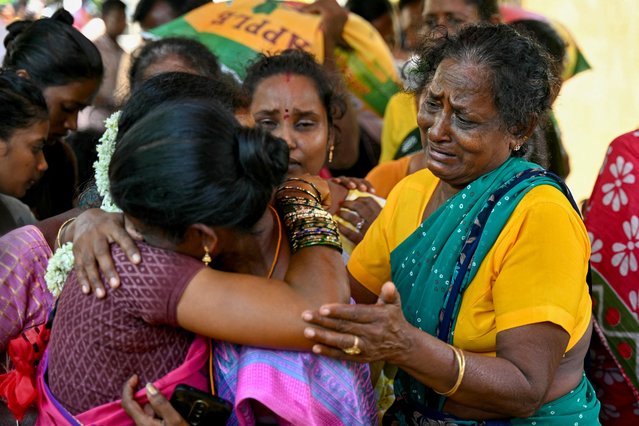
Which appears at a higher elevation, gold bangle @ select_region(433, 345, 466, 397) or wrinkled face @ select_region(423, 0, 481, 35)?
gold bangle @ select_region(433, 345, 466, 397)

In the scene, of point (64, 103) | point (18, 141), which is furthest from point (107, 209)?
point (64, 103)

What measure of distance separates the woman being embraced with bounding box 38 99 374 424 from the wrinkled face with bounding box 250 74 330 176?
3.50ft

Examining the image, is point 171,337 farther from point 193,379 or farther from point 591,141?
point 591,141

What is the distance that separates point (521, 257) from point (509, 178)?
0.26 m

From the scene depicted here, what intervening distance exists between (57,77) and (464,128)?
200 cm

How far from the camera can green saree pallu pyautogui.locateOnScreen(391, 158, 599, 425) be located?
226cm

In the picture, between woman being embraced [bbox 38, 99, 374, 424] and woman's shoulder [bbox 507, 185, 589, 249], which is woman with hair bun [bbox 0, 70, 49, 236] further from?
woman's shoulder [bbox 507, 185, 589, 249]

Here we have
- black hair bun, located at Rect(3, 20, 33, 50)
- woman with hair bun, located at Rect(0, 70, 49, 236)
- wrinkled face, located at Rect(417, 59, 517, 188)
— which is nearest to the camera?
wrinkled face, located at Rect(417, 59, 517, 188)

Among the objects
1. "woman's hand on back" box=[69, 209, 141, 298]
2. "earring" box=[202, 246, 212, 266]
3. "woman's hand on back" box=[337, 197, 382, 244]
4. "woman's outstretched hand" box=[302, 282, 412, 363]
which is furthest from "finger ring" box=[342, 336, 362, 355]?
"woman's hand on back" box=[337, 197, 382, 244]

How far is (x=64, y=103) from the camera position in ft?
12.1

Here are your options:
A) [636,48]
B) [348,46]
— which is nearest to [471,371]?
[348,46]

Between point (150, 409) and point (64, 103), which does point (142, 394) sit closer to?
point (150, 409)

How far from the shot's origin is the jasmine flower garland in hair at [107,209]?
85.6 inches

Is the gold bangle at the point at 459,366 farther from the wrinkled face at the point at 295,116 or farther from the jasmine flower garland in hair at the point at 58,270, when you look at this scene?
the wrinkled face at the point at 295,116
